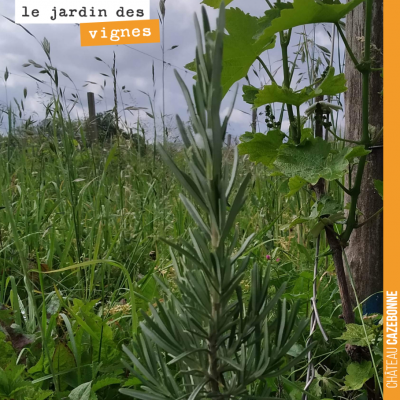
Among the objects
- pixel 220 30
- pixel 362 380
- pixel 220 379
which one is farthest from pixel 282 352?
pixel 362 380

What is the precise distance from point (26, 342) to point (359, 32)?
1120 mm

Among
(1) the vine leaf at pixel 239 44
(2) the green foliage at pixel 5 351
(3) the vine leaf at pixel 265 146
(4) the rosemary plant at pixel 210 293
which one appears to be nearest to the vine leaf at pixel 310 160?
(3) the vine leaf at pixel 265 146

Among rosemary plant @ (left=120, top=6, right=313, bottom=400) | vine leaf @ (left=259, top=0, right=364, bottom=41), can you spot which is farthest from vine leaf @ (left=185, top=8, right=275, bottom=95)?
rosemary plant @ (left=120, top=6, right=313, bottom=400)

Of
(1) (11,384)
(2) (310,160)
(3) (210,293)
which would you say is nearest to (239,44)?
(2) (310,160)

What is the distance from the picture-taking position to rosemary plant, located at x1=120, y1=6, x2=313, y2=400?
0.33 meters

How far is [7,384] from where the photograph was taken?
742 mm

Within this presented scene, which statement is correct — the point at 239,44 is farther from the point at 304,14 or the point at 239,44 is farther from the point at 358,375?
the point at 358,375

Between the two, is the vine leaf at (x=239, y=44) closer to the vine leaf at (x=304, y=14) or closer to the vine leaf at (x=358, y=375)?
the vine leaf at (x=304, y=14)

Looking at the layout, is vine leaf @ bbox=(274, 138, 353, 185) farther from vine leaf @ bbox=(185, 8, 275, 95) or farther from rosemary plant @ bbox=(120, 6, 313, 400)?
rosemary plant @ bbox=(120, 6, 313, 400)

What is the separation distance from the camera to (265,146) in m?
0.79

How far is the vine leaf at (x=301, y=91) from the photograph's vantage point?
2.21 feet

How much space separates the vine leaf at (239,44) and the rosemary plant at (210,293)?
38 cm

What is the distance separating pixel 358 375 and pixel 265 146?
483 millimetres
